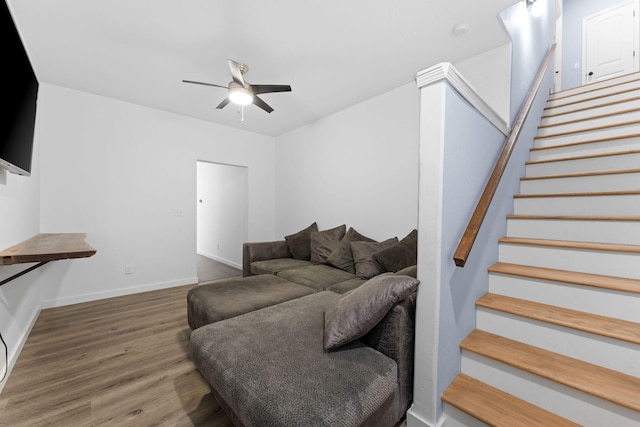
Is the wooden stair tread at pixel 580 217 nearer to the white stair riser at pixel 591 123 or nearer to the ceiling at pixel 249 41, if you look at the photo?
the white stair riser at pixel 591 123

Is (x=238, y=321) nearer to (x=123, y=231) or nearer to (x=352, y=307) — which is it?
(x=352, y=307)

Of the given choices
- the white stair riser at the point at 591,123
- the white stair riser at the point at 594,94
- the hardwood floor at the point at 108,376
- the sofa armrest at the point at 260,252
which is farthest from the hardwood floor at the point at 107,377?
the white stair riser at the point at 594,94

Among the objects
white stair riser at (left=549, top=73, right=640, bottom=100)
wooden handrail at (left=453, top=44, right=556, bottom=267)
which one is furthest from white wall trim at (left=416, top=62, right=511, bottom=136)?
white stair riser at (left=549, top=73, right=640, bottom=100)

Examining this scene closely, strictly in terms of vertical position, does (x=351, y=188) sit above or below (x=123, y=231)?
above

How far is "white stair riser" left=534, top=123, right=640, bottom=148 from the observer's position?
7.43ft

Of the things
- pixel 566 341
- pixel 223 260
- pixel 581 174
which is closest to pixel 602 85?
pixel 581 174

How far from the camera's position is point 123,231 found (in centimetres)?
354

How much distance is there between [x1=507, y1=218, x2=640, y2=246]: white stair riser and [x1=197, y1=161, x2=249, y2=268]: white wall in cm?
417

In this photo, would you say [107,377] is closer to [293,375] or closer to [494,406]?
[293,375]

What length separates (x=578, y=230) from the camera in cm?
178

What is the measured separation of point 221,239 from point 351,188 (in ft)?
11.7

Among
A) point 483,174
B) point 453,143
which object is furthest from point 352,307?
point 483,174

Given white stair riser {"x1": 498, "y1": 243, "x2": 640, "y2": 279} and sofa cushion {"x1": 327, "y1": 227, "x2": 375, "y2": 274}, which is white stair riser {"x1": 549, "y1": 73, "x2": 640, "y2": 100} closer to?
white stair riser {"x1": 498, "y1": 243, "x2": 640, "y2": 279}

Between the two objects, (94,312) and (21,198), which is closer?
(21,198)
